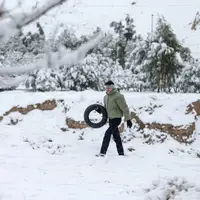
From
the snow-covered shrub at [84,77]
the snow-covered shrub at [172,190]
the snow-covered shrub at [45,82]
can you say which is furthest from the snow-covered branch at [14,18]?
the snow-covered shrub at [84,77]

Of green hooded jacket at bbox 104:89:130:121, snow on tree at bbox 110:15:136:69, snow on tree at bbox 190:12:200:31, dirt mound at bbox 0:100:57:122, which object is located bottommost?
dirt mound at bbox 0:100:57:122

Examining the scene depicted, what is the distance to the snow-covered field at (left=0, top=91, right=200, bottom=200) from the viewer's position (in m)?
5.85

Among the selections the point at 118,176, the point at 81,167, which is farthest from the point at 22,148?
the point at 118,176

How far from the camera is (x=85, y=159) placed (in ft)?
28.9

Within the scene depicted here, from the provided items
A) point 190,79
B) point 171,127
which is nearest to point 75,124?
point 171,127

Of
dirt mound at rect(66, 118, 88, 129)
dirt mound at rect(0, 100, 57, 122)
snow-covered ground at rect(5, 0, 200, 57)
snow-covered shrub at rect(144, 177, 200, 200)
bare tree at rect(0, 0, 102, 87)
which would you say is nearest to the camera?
bare tree at rect(0, 0, 102, 87)

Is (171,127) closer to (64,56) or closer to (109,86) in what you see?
(109,86)

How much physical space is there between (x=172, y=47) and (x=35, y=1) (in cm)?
2557

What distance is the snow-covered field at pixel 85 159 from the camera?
5852mm

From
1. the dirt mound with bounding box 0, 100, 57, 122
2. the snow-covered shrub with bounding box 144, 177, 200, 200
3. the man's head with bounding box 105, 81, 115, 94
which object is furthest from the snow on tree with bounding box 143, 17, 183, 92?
the snow-covered shrub with bounding box 144, 177, 200, 200

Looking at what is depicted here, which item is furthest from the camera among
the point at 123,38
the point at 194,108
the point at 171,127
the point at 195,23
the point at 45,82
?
the point at 195,23

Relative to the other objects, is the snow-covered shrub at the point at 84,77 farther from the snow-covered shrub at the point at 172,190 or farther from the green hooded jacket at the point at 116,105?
the snow-covered shrub at the point at 172,190

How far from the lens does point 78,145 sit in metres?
10.7

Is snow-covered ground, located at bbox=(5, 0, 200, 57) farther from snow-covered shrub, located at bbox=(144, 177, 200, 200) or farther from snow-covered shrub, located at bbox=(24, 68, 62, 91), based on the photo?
snow-covered shrub, located at bbox=(144, 177, 200, 200)
